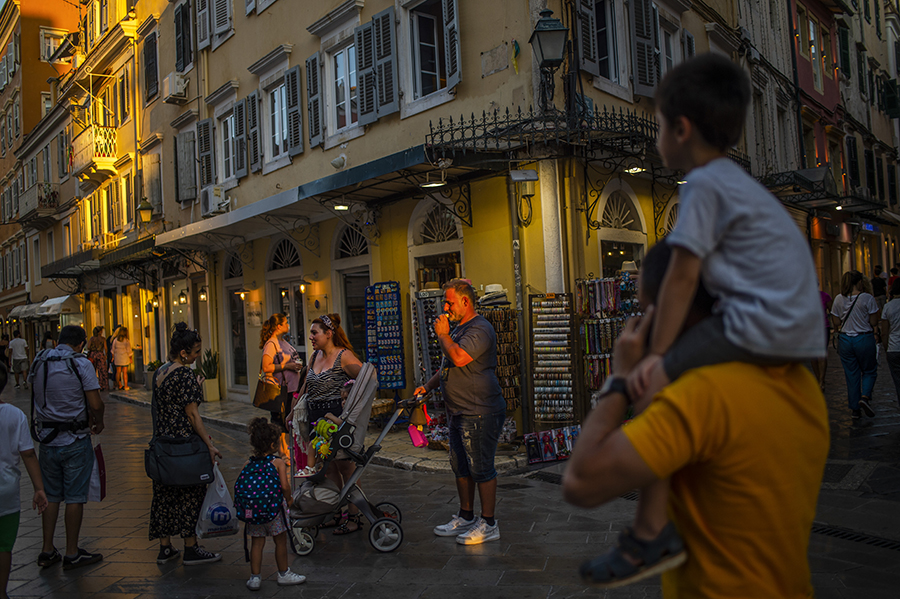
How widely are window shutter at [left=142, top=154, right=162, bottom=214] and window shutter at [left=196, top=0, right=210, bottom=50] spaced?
4498 mm

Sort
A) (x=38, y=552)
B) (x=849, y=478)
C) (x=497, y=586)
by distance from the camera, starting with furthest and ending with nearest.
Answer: (x=849, y=478) → (x=38, y=552) → (x=497, y=586)

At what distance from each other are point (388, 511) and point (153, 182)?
17695 mm

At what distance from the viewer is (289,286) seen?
1485 centimetres

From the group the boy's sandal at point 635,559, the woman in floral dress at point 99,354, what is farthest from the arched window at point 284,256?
the boy's sandal at point 635,559

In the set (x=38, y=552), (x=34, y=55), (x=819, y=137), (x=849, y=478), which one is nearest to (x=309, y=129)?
(x=38, y=552)

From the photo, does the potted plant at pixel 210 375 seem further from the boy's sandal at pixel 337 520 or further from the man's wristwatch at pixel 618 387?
the man's wristwatch at pixel 618 387

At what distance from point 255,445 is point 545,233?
574 centimetres

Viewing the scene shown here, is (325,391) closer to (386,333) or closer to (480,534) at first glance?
(480,534)

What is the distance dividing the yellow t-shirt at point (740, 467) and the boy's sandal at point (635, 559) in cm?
7

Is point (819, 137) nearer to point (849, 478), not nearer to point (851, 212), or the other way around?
point (851, 212)

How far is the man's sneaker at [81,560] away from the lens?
5.24m

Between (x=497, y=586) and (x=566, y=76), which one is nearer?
(x=497, y=586)

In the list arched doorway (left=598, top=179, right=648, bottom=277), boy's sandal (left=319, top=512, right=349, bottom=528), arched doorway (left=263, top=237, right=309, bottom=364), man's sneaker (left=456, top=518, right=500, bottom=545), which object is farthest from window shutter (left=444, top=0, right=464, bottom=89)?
man's sneaker (left=456, top=518, right=500, bottom=545)

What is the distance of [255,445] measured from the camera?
4.66 meters
